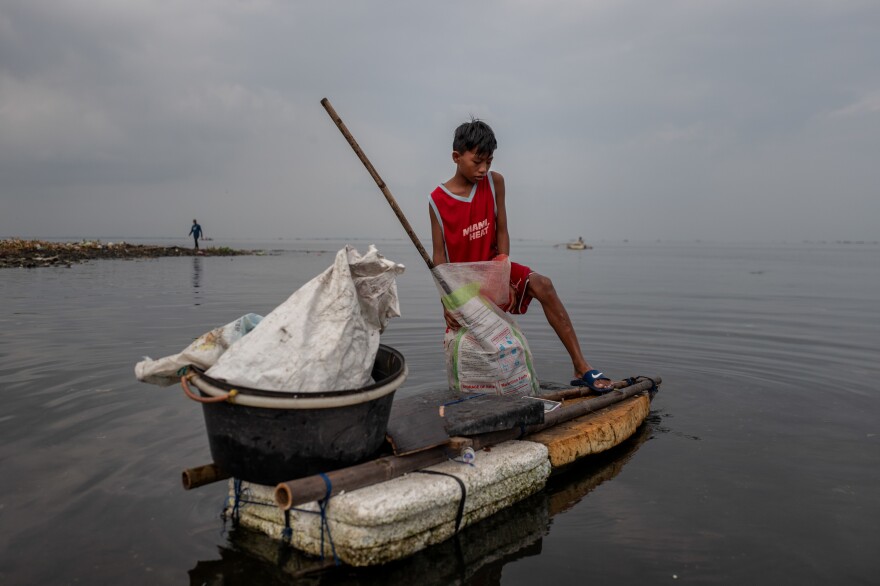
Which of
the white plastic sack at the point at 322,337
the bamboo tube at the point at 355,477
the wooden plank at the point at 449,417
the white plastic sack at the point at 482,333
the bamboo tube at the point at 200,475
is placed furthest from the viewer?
the white plastic sack at the point at 482,333

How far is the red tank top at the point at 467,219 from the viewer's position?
4324 mm

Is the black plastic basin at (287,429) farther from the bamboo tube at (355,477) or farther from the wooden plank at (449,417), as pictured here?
the wooden plank at (449,417)

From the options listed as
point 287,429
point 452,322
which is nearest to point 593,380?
point 452,322

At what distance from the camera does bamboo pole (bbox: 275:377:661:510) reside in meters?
2.24

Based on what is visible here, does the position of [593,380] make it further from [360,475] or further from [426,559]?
[360,475]

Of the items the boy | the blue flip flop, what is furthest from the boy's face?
the blue flip flop

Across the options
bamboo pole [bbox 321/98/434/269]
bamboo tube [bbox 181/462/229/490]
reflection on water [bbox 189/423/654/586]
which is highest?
bamboo pole [bbox 321/98/434/269]

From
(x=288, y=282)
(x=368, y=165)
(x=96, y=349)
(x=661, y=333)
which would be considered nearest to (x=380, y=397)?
(x=368, y=165)

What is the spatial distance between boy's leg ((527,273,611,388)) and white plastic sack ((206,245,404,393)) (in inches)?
75.3

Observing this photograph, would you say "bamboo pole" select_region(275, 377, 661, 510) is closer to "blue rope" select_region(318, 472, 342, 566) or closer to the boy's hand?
"blue rope" select_region(318, 472, 342, 566)

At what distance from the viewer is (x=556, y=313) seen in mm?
4426

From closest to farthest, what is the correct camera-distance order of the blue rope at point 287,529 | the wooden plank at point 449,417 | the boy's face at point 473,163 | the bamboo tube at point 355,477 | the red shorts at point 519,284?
the bamboo tube at point 355,477 < the blue rope at point 287,529 < the wooden plank at point 449,417 < the boy's face at point 473,163 < the red shorts at point 519,284

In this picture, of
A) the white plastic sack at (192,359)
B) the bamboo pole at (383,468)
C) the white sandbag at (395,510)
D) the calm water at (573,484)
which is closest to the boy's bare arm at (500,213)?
the bamboo pole at (383,468)

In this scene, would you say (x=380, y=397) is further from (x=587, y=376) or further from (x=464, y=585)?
(x=587, y=376)
